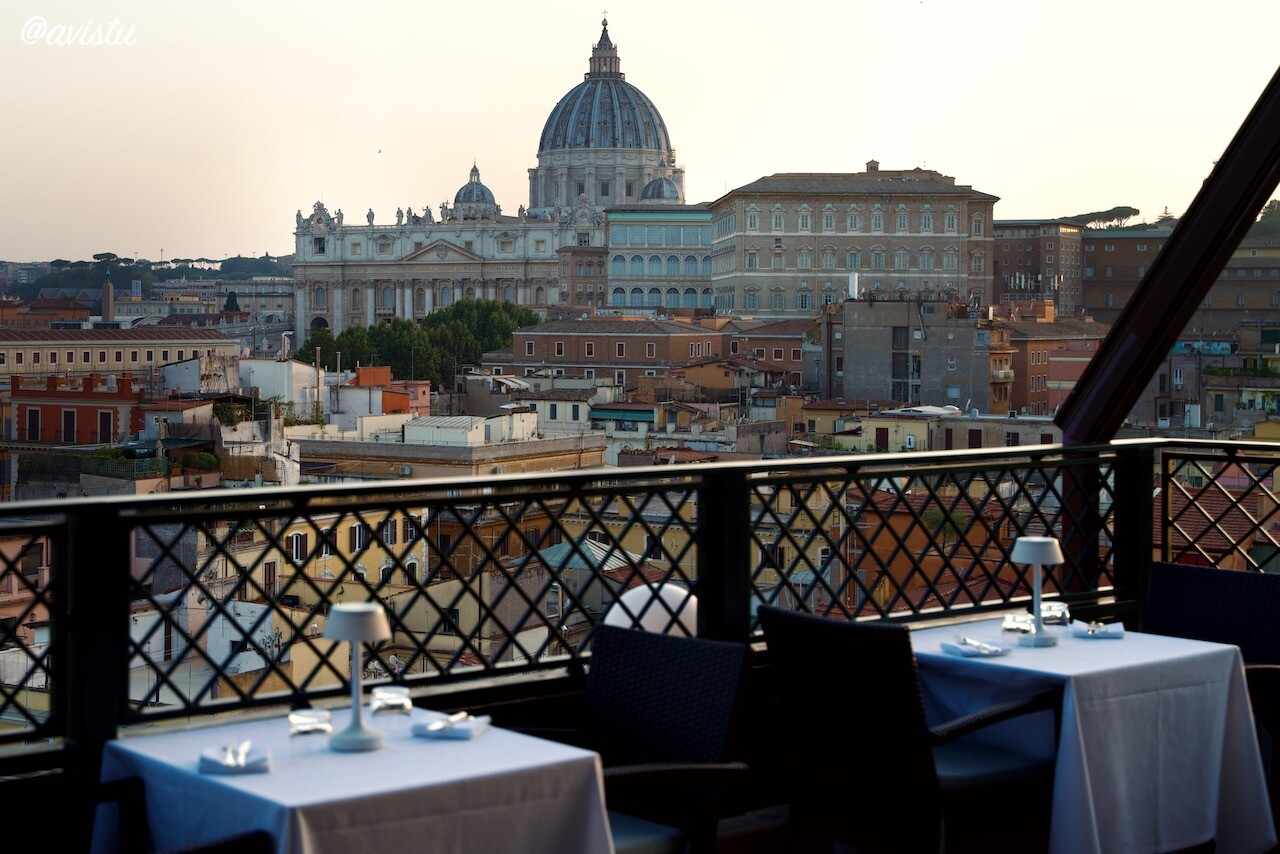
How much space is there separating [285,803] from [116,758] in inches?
16.4

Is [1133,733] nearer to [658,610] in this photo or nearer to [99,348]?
[658,610]

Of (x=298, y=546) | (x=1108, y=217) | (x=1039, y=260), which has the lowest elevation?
(x=298, y=546)

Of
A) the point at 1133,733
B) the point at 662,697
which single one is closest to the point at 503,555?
the point at 662,697

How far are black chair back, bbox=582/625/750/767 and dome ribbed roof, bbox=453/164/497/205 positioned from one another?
94.4 meters

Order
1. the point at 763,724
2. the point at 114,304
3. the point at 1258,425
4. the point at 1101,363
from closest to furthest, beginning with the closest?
the point at 763,724 → the point at 1101,363 → the point at 1258,425 → the point at 114,304

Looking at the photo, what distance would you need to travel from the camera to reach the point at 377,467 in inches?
1105

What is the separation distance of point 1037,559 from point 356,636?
1340 millimetres

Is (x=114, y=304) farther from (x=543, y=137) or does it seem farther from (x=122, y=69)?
(x=122, y=69)

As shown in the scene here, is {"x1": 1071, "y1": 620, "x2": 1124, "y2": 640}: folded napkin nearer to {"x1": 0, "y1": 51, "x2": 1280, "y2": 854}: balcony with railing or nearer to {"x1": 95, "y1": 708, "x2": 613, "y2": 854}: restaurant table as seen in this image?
{"x1": 0, "y1": 51, "x2": 1280, "y2": 854}: balcony with railing

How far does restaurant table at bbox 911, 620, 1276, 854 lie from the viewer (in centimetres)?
272

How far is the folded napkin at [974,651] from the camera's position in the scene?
9.56 feet

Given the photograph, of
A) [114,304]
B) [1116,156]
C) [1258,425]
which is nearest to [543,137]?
[114,304]

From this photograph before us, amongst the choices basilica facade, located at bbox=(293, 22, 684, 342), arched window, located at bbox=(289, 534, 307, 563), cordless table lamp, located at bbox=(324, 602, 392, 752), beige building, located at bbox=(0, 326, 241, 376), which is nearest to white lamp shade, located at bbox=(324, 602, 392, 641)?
cordless table lamp, located at bbox=(324, 602, 392, 752)

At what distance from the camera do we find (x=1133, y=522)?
12.6 ft
